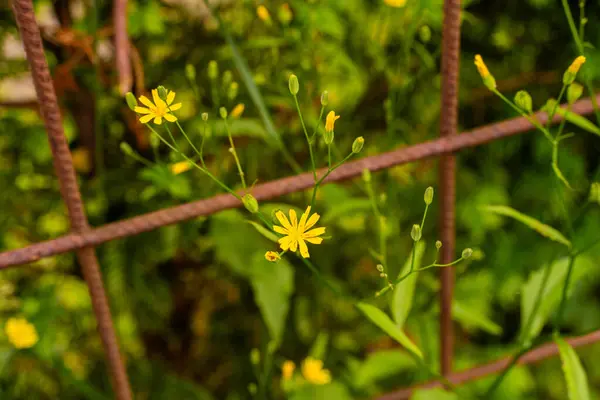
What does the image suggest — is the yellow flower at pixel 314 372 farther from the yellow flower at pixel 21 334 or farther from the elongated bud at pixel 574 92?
the elongated bud at pixel 574 92

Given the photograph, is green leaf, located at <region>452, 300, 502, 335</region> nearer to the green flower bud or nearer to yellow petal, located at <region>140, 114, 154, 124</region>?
the green flower bud

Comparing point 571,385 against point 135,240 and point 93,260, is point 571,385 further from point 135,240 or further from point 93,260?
point 135,240

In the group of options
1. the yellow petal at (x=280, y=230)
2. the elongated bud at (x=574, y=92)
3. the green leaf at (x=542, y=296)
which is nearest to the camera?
the yellow petal at (x=280, y=230)

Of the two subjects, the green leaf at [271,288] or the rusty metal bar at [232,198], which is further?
the green leaf at [271,288]

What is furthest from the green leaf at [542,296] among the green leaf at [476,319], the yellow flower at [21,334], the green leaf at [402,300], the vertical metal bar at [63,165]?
the yellow flower at [21,334]

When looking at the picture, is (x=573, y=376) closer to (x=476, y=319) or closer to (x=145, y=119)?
(x=476, y=319)

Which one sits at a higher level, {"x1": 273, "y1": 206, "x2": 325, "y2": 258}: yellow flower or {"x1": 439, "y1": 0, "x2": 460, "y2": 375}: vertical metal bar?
{"x1": 439, "y1": 0, "x2": 460, "y2": 375}: vertical metal bar

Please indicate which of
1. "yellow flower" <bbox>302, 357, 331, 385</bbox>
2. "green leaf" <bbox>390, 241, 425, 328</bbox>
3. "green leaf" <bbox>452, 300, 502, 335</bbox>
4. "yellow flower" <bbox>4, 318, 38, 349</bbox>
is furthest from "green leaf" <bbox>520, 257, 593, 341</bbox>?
"yellow flower" <bbox>4, 318, 38, 349</bbox>
